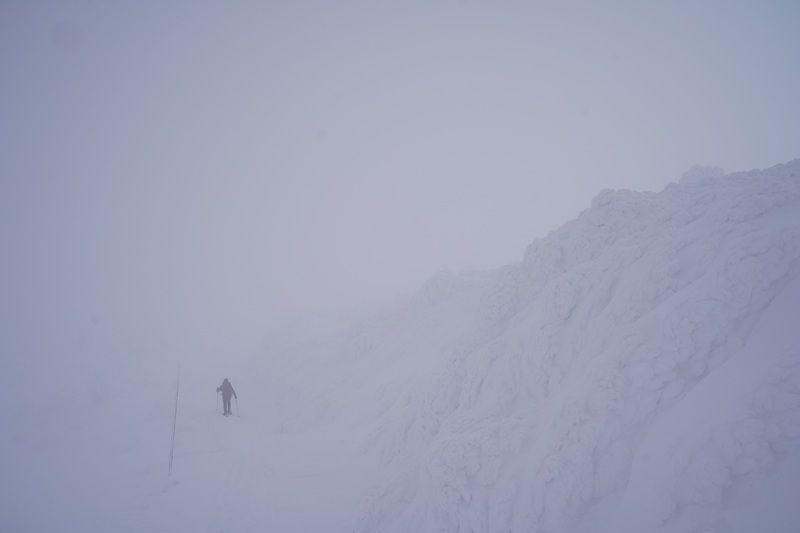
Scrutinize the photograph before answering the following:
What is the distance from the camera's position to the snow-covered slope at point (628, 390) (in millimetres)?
5582

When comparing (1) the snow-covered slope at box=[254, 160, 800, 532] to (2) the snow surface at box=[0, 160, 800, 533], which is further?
(2) the snow surface at box=[0, 160, 800, 533]

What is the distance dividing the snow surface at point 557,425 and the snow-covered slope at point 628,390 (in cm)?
3

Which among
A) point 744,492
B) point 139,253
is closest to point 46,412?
point 744,492

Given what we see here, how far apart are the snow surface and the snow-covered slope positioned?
0.11ft

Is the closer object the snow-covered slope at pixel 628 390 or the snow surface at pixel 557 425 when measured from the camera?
the snow-covered slope at pixel 628 390

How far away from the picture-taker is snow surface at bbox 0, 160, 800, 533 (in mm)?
5844

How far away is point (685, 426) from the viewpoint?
6.30 meters

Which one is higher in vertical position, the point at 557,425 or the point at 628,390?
the point at 628,390

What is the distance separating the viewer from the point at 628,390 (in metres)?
7.29

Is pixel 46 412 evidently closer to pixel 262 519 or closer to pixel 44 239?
pixel 262 519

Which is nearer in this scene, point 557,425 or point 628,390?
point 628,390

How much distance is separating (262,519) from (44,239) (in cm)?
14337

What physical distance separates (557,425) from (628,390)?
5.27 feet

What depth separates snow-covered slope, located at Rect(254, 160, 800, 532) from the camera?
5.58 m
